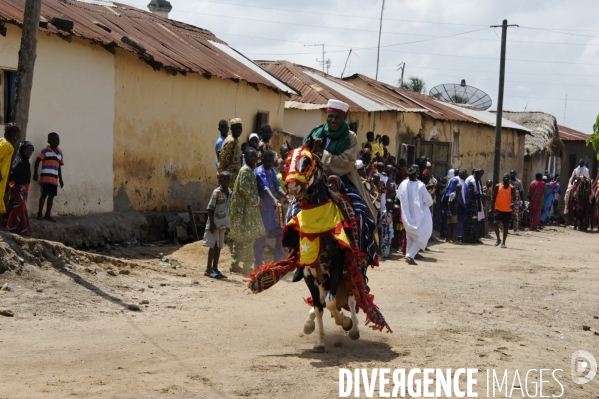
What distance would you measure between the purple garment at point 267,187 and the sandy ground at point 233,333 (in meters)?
1.11

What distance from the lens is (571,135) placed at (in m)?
39.1

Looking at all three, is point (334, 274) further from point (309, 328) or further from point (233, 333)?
point (233, 333)

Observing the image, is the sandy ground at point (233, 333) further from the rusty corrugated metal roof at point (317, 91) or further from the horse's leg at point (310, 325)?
the rusty corrugated metal roof at point (317, 91)

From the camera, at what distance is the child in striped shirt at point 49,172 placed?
467 inches

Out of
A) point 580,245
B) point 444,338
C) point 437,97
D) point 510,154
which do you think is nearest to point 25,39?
point 444,338

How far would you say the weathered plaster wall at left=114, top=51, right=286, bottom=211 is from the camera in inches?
564

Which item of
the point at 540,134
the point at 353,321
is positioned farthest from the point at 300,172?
the point at 540,134

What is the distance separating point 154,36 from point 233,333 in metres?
10.7

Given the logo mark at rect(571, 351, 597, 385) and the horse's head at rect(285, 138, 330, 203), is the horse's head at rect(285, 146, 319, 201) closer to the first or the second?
the horse's head at rect(285, 138, 330, 203)

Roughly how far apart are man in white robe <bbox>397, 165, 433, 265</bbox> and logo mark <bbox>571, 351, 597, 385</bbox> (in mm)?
7106

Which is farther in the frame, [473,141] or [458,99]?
[458,99]

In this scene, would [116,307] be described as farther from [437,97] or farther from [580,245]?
[437,97]

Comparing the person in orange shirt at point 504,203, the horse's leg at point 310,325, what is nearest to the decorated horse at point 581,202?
the person in orange shirt at point 504,203

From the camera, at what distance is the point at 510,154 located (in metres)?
31.3
